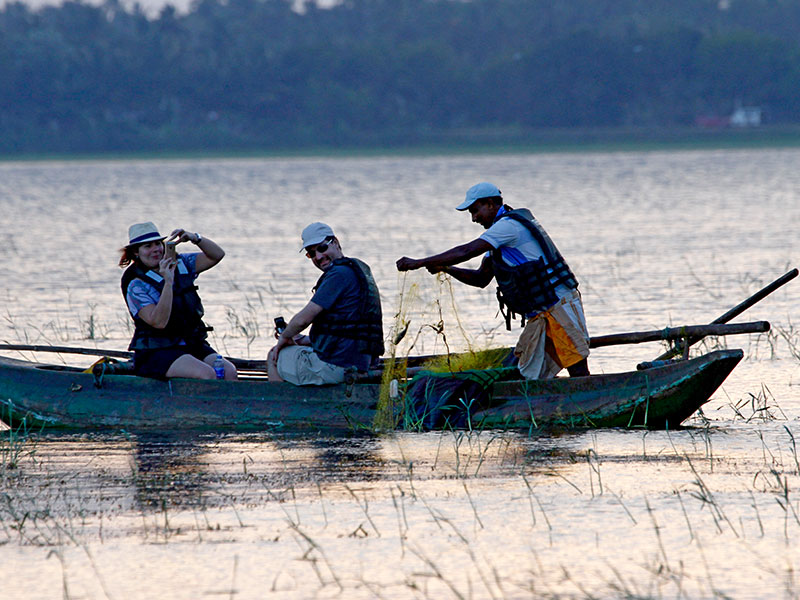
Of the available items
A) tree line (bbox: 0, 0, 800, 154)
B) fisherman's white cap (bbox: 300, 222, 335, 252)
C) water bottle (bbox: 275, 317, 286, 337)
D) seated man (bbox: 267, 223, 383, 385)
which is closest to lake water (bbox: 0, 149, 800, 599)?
seated man (bbox: 267, 223, 383, 385)

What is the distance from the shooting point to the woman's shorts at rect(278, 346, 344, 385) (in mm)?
9148

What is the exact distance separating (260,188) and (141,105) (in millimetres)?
56507

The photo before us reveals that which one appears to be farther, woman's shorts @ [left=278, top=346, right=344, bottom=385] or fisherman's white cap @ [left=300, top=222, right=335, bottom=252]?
woman's shorts @ [left=278, top=346, right=344, bottom=385]

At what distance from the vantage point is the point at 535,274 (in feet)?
29.7

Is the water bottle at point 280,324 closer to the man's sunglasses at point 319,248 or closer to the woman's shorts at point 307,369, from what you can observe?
the woman's shorts at point 307,369

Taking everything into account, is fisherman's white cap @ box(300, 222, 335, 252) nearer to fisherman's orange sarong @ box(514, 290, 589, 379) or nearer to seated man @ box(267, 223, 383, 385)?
seated man @ box(267, 223, 383, 385)

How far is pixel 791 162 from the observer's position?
63.5 metres

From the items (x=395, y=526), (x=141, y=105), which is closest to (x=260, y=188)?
(x=395, y=526)

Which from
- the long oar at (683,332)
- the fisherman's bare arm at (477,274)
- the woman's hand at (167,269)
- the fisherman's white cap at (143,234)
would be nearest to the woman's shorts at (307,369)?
the woman's hand at (167,269)

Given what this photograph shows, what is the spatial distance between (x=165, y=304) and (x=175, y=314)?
12.0 inches

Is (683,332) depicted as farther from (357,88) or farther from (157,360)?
(357,88)

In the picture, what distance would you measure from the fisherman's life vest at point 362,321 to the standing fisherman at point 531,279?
0.83 feet

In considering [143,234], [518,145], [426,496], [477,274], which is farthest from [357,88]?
[426,496]

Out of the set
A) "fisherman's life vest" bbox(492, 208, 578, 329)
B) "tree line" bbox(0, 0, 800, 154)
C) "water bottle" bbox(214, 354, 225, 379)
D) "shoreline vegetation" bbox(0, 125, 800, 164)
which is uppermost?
"tree line" bbox(0, 0, 800, 154)
